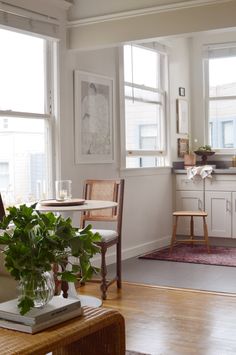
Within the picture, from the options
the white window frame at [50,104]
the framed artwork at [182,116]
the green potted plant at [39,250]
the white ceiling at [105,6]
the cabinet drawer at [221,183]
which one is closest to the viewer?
the green potted plant at [39,250]

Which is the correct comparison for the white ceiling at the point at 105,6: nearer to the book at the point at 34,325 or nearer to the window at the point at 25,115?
the window at the point at 25,115

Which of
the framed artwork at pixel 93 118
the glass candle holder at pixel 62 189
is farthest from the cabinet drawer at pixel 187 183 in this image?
the glass candle holder at pixel 62 189

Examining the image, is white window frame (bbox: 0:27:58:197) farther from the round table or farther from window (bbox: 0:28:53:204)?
the round table

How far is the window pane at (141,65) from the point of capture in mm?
5715

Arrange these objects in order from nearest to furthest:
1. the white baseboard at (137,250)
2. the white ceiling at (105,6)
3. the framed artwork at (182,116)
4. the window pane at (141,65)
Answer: the white ceiling at (105,6) → the white baseboard at (137,250) → the window pane at (141,65) → the framed artwork at (182,116)

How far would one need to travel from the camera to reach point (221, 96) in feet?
22.1

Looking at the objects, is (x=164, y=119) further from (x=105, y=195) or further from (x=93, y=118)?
(x=105, y=195)

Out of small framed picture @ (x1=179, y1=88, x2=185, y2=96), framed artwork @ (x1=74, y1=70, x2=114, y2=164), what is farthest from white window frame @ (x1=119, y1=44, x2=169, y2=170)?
small framed picture @ (x1=179, y1=88, x2=185, y2=96)

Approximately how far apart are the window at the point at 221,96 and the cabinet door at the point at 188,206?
0.85 m

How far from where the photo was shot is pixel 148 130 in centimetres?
615

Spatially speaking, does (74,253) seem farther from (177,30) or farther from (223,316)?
(177,30)

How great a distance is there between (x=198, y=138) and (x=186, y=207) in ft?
3.42

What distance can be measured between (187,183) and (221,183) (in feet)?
1.38

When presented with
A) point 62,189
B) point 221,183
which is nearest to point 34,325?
point 62,189
